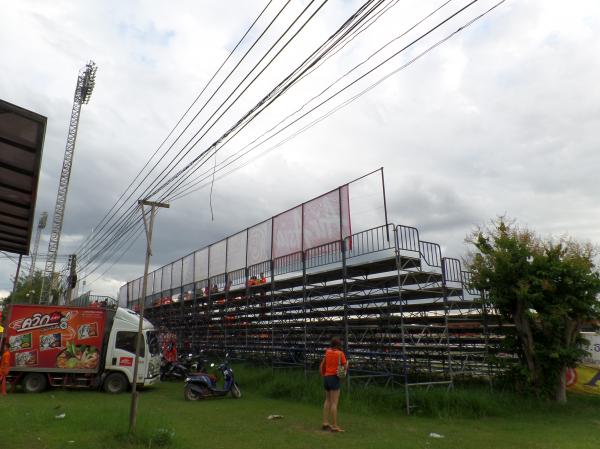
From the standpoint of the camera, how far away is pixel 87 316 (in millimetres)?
14906

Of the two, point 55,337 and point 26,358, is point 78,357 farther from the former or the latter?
point 26,358

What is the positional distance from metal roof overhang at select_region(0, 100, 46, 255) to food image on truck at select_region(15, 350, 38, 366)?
248 inches

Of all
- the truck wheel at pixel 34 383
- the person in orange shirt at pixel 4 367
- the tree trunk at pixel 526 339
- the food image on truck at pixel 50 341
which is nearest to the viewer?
the tree trunk at pixel 526 339

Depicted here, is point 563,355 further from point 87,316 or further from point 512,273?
point 87,316

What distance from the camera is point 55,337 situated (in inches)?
570

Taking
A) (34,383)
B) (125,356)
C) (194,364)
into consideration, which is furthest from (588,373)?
(34,383)

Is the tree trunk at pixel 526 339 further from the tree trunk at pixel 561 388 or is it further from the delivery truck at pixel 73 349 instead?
the delivery truck at pixel 73 349

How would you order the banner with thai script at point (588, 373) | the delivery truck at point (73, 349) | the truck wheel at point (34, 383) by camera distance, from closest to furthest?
the banner with thai script at point (588, 373), the truck wheel at point (34, 383), the delivery truck at point (73, 349)

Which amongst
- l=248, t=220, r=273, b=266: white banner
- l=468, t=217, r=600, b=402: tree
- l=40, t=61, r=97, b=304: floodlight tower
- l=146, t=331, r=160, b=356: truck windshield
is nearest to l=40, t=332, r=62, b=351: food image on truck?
l=146, t=331, r=160, b=356: truck windshield

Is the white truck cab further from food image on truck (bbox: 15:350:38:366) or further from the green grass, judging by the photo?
food image on truck (bbox: 15:350:38:366)

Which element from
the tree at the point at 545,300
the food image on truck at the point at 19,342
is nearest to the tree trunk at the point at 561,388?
the tree at the point at 545,300

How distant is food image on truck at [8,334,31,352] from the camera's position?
13.9m

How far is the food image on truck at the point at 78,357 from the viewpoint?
14336 mm

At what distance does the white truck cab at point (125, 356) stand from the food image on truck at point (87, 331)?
583 millimetres
